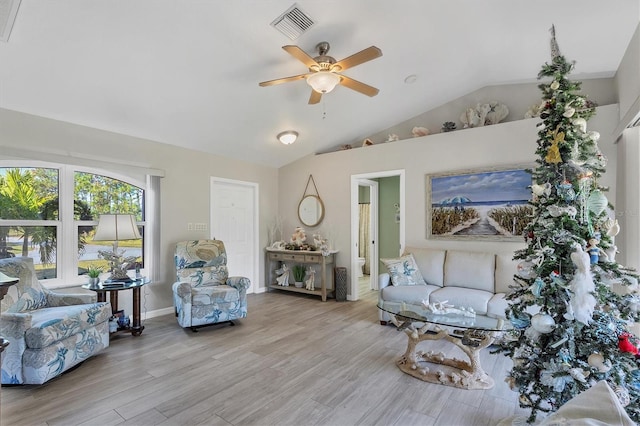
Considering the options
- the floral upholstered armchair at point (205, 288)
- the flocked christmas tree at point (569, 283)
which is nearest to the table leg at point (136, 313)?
the floral upholstered armchair at point (205, 288)

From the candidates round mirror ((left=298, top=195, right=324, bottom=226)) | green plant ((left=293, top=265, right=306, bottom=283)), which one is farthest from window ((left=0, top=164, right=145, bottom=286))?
round mirror ((left=298, top=195, right=324, bottom=226))

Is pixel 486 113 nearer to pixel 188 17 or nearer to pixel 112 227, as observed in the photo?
pixel 188 17

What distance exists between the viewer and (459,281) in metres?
3.75

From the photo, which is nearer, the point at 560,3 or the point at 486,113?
the point at 560,3

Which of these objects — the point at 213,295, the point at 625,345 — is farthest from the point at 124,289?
the point at 625,345

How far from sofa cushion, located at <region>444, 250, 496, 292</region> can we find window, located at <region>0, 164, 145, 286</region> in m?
4.20

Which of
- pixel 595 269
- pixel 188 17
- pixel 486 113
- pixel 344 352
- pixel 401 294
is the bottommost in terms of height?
pixel 344 352

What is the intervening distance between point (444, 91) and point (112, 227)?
4.38 m

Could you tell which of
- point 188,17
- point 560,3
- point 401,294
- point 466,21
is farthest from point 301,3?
point 401,294

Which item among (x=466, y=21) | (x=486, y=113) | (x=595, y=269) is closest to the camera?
(x=595, y=269)

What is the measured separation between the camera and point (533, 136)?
364 centimetres

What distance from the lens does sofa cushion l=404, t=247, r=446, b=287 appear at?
3.91 metres

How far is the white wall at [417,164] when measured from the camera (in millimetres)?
3668

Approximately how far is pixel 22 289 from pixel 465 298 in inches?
165
